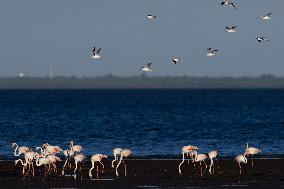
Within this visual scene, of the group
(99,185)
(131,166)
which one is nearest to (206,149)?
(131,166)

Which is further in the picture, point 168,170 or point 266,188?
point 168,170

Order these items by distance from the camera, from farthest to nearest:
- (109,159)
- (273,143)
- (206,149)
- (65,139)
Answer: (65,139) < (273,143) < (206,149) < (109,159)

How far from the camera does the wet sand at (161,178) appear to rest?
116 feet

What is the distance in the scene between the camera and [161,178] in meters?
37.8

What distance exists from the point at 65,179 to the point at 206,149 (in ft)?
67.5

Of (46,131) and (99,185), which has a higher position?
(46,131)

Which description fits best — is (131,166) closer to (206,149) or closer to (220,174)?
(220,174)

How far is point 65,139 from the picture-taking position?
6919 centimetres

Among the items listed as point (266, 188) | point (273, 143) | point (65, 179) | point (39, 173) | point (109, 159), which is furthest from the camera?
point (273, 143)

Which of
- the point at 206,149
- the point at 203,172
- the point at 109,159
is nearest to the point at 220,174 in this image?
the point at 203,172

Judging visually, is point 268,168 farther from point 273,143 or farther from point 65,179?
point 273,143

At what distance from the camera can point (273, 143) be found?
203 feet

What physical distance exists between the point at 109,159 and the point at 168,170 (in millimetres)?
7075

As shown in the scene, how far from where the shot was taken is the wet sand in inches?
A: 1395
